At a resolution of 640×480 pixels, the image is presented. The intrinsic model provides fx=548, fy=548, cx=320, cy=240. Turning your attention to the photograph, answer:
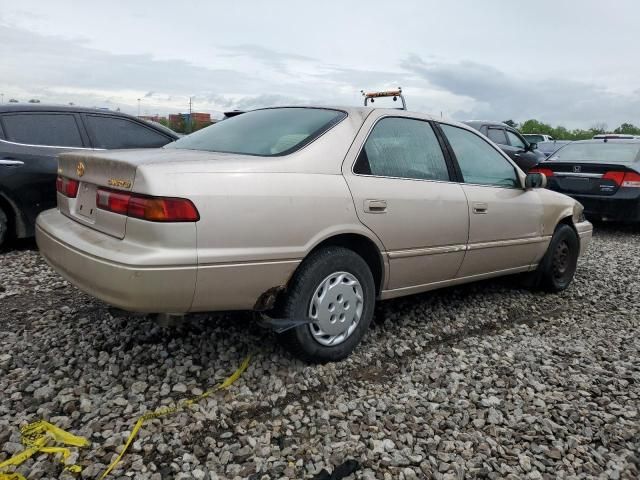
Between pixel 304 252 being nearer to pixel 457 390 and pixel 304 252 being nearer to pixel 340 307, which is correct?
pixel 340 307

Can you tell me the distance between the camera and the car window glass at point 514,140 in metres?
12.1

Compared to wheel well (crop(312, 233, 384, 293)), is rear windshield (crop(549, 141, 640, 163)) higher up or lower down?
higher up

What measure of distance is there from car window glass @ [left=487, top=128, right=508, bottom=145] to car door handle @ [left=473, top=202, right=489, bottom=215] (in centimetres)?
827

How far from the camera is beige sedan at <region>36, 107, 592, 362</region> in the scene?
2.48m

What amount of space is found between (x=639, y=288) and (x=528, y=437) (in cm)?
339

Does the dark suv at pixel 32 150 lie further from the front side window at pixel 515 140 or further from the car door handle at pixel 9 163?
the front side window at pixel 515 140

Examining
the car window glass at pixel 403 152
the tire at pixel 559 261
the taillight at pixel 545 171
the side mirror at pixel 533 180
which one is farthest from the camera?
the taillight at pixel 545 171

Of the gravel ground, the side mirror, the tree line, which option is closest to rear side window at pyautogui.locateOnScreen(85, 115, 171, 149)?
the gravel ground

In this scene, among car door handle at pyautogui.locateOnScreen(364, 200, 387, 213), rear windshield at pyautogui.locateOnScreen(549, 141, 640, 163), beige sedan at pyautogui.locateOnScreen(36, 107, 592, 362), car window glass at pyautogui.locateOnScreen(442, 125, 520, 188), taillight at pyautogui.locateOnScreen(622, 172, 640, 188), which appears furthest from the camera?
rear windshield at pyautogui.locateOnScreen(549, 141, 640, 163)

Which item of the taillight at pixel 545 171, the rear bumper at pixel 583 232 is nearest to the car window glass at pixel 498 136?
the taillight at pixel 545 171

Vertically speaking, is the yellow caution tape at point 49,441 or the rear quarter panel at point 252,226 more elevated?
the rear quarter panel at point 252,226

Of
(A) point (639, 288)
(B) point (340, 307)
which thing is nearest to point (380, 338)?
(B) point (340, 307)

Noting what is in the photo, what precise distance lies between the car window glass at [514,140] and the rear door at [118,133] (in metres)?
8.42

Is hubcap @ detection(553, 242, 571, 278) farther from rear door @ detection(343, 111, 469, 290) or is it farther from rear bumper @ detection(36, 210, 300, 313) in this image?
rear bumper @ detection(36, 210, 300, 313)
